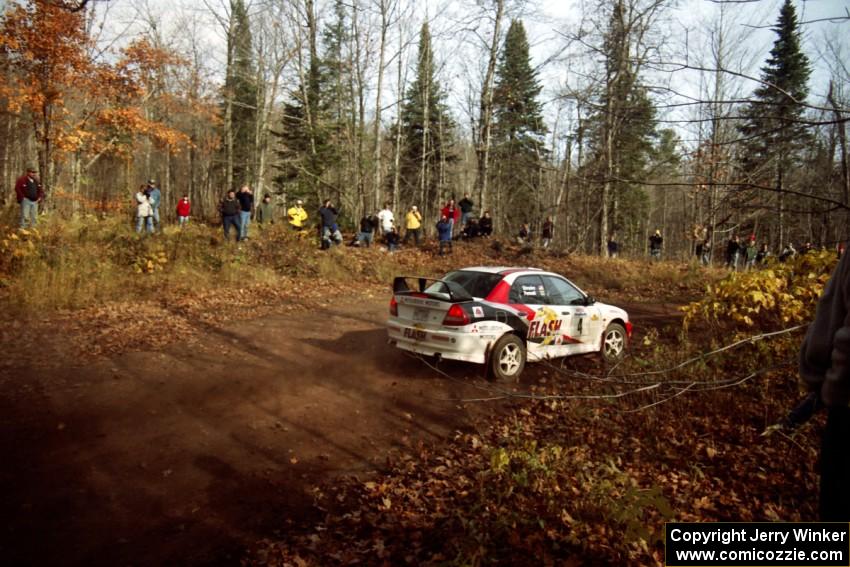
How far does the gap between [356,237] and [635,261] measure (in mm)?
11913

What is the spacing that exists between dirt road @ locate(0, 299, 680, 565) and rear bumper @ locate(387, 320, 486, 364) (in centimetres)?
55

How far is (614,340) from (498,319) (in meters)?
2.93

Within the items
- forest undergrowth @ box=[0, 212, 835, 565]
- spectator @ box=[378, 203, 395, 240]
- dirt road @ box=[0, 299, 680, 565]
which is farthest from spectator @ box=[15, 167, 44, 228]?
spectator @ box=[378, 203, 395, 240]

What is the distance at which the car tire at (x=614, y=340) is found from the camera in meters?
8.91

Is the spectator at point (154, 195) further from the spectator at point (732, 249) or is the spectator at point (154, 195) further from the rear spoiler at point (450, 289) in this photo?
the spectator at point (732, 249)

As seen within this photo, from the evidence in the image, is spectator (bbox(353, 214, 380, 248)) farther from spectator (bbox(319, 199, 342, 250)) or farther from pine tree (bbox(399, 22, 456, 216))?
pine tree (bbox(399, 22, 456, 216))

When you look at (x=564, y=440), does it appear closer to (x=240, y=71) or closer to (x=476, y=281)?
(x=476, y=281)

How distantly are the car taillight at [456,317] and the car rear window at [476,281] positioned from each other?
59 centimetres

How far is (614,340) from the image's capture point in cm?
909

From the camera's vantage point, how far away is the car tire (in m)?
8.91

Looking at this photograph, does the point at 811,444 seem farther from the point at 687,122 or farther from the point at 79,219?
the point at 79,219

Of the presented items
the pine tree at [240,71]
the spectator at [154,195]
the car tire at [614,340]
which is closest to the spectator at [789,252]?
the car tire at [614,340]

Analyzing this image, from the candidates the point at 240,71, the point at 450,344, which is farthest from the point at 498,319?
the point at 240,71

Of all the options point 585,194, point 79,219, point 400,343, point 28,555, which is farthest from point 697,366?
point 79,219
